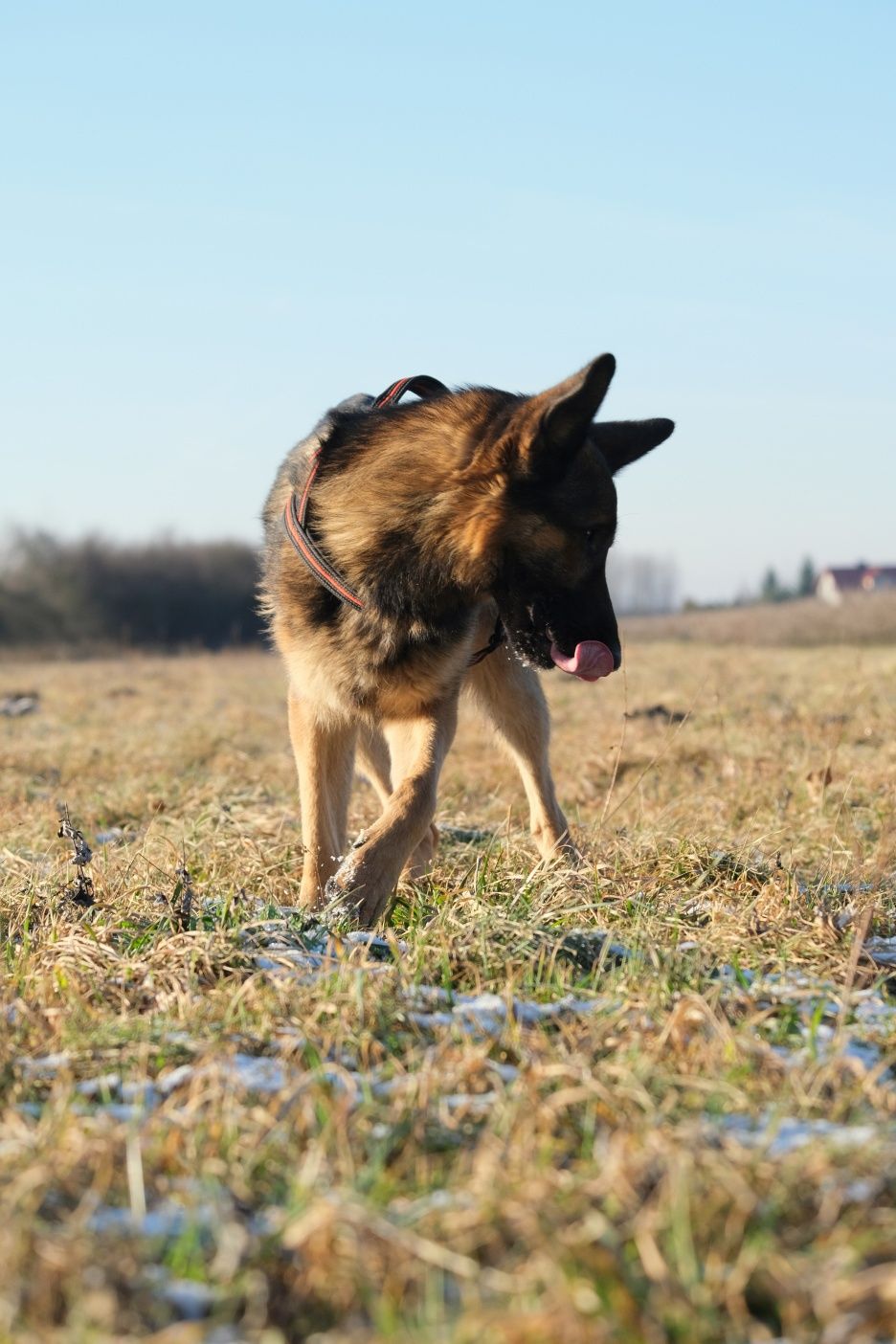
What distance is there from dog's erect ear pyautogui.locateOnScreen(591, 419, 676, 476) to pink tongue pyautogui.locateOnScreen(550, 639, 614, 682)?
0.71 m

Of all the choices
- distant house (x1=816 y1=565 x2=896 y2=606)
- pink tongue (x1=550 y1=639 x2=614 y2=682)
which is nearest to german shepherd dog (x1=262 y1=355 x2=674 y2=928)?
pink tongue (x1=550 y1=639 x2=614 y2=682)

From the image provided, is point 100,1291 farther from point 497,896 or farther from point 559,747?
point 559,747

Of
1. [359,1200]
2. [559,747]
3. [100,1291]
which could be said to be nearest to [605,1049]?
[359,1200]

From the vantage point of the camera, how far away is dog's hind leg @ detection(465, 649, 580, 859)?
569cm

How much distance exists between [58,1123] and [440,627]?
2508 mm

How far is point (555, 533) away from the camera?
4.35 meters

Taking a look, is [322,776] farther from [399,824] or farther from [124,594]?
[124,594]

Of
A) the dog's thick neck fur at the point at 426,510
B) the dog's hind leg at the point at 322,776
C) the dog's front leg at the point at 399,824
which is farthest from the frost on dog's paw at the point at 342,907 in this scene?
the dog's thick neck fur at the point at 426,510

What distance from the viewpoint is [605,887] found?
4.11 meters

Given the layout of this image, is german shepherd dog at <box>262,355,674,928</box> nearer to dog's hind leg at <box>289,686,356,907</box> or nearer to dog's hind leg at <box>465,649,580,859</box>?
dog's hind leg at <box>289,686,356,907</box>

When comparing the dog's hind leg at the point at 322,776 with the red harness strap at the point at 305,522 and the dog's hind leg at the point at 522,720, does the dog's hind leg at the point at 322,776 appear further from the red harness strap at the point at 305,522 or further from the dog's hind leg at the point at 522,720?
the dog's hind leg at the point at 522,720

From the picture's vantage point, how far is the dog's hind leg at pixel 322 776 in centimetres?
489

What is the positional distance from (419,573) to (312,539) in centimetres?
50

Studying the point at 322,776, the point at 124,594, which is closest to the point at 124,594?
the point at 124,594
